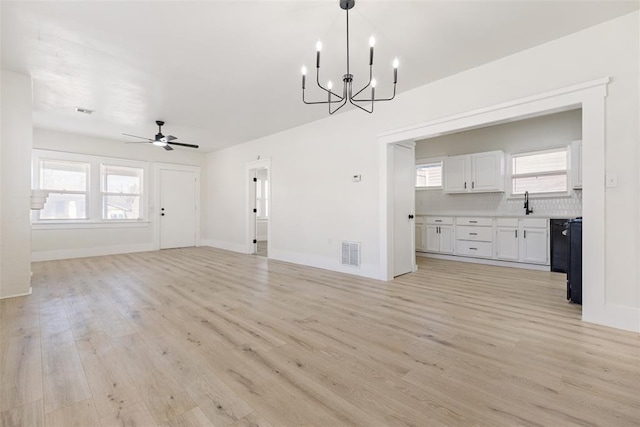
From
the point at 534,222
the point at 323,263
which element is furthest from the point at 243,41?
the point at 534,222

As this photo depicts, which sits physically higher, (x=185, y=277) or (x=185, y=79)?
(x=185, y=79)

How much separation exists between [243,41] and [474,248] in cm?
533

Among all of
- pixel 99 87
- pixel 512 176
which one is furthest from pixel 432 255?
pixel 99 87

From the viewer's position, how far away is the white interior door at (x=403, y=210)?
Answer: 4487mm

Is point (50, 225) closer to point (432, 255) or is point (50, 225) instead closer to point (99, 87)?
point (99, 87)

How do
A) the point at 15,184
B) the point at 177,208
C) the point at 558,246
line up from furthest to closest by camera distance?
the point at 177,208 → the point at 558,246 → the point at 15,184

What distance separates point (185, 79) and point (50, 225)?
5078 millimetres

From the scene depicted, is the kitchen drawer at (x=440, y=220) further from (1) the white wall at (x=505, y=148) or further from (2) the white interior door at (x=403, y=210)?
(2) the white interior door at (x=403, y=210)

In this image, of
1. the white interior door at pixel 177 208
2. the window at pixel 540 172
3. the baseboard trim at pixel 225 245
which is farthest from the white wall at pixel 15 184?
the window at pixel 540 172

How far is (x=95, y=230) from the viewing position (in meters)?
6.68

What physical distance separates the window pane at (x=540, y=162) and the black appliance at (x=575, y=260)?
8.93 feet

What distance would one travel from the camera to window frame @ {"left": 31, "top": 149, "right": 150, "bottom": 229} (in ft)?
19.6

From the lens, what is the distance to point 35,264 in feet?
18.3

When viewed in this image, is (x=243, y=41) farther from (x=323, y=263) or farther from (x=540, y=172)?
(x=540, y=172)
